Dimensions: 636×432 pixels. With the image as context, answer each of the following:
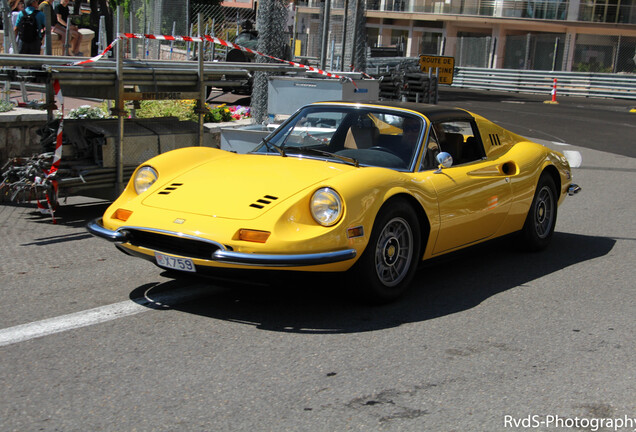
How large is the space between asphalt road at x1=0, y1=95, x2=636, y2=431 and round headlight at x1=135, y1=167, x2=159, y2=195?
0.65m

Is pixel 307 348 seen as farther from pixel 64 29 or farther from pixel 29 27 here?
pixel 64 29

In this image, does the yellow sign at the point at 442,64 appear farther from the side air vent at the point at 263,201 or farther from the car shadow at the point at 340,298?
the side air vent at the point at 263,201

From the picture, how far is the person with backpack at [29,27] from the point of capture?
42.5 feet

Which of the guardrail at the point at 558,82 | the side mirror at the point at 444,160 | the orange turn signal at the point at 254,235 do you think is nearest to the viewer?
the orange turn signal at the point at 254,235

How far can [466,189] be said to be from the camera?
5.76 m

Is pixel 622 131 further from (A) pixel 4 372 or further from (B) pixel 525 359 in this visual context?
(A) pixel 4 372

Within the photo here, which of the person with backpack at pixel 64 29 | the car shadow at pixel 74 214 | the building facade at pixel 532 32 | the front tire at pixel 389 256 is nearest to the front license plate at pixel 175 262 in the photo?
the front tire at pixel 389 256

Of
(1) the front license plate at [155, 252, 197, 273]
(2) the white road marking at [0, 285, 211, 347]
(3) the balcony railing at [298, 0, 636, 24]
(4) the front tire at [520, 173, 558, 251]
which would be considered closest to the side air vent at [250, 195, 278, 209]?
(1) the front license plate at [155, 252, 197, 273]

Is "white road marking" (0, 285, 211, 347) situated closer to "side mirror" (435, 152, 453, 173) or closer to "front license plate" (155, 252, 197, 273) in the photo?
"front license plate" (155, 252, 197, 273)

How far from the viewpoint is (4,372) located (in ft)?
12.4

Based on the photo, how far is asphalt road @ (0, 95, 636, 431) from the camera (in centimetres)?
345

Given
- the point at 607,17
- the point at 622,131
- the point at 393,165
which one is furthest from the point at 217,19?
the point at 607,17

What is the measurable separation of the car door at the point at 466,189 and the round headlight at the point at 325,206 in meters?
1.01

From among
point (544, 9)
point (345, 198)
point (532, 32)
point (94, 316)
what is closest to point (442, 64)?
point (345, 198)
